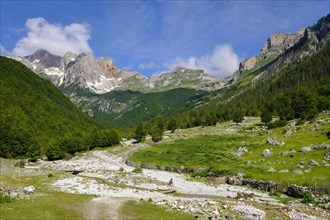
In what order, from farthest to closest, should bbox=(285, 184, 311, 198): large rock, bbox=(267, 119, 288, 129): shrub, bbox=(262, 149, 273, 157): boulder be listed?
bbox=(267, 119, 288, 129): shrub, bbox=(262, 149, 273, 157): boulder, bbox=(285, 184, 311, 198): large rock

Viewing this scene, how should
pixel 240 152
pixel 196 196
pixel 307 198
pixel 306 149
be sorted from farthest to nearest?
pixel 240 152
pixel 306 149
pixel 196 196
pixel 307 198

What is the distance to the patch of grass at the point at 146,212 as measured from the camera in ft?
120

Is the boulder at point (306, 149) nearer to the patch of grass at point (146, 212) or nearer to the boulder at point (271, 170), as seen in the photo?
the boulder at point (271, 170)

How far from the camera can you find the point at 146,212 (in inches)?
1531

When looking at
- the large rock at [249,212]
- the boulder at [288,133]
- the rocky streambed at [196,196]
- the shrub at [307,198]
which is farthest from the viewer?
the boulder at [288,133]

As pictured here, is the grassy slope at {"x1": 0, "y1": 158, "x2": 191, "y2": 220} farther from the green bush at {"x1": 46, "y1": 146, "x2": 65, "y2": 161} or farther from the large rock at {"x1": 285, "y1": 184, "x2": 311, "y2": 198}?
the green bush at {"x1": 46, "y1": 146, "x2": 65, "y2": 161}

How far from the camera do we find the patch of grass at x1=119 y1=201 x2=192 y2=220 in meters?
36.6

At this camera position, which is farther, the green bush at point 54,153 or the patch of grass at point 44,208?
the green bush at point 54,153

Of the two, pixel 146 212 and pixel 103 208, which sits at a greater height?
pixel 146 212

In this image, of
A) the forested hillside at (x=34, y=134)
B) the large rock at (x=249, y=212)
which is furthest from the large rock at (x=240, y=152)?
the forested hillside at (x=34, y=134)

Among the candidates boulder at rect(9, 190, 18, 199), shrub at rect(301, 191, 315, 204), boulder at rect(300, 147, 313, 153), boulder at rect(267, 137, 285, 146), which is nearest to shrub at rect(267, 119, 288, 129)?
boulder at rect(267, 137, 285, 146)

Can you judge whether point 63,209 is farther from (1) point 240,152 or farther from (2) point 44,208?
(1) point 240,152

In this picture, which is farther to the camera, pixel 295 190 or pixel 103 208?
pixel 295 190

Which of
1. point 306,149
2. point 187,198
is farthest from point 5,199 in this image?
point 306,149
